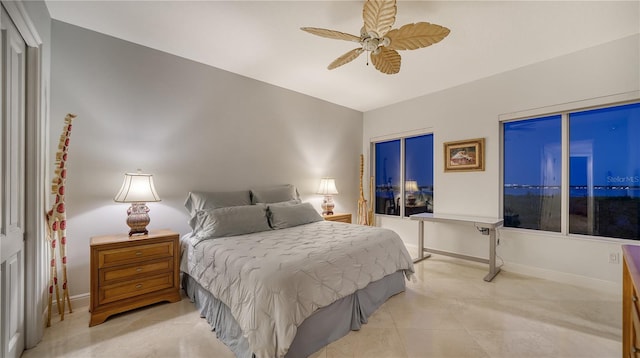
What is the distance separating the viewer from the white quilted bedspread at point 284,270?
1489 mm

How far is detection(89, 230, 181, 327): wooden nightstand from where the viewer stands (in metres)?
2.09

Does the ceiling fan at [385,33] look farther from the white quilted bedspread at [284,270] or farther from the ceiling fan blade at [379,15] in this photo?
the white quilted bedspread at [284,270]

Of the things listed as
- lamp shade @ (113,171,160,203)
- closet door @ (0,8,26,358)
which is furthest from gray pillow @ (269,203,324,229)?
closet door @ (0,8,26,358)

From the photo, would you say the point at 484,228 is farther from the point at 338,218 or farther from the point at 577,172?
the point at 338,218

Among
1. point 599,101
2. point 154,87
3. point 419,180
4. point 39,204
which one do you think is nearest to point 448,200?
point 419,180

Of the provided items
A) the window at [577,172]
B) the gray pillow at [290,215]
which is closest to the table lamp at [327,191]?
the gray pillow at [290,215]

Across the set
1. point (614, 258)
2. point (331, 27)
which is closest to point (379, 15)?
point (331, 27)

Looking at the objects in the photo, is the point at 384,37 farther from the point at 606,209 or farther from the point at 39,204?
the point at 606,209

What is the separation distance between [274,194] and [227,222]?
39.9 inches

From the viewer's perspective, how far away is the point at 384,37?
2.06 m

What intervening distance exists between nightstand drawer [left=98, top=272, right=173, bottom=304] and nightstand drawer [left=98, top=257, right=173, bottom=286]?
0.16ft

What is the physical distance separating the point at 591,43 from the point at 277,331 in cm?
417

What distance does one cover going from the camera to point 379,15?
5.95 feet

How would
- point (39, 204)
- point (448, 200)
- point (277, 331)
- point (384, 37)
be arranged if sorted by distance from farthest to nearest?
point (448, 200)
point (384, 37)
point (39, 204)
point (277, 331)
